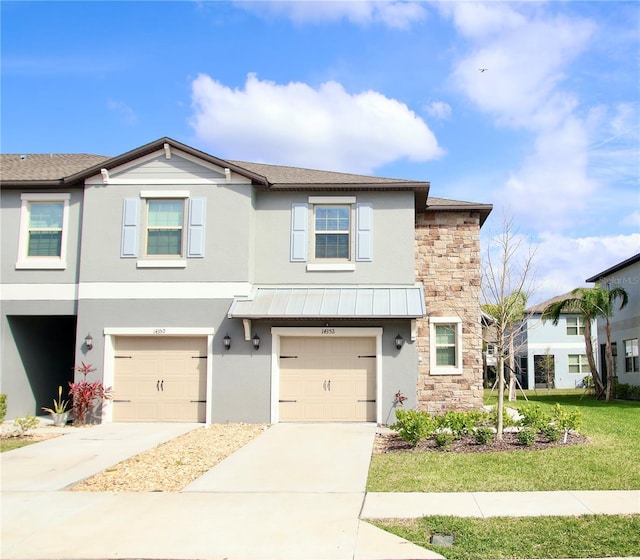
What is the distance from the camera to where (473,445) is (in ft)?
38.6

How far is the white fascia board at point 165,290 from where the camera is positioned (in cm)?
1574

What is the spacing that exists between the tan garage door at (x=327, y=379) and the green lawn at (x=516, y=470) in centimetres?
430

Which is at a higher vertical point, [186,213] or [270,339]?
[186,213]

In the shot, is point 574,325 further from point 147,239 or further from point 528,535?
point 528,535

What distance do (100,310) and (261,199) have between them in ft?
16.3

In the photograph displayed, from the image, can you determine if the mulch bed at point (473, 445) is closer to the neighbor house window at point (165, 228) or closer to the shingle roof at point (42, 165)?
the neighbor house window at point (165, 228)

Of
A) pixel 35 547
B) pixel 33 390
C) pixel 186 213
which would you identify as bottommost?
pixel 35 547

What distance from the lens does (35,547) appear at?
6.62m

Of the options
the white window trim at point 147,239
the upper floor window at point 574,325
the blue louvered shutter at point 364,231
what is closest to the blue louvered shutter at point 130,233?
the white window trim at point 147,239

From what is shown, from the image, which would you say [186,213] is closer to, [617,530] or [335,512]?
[335,512]

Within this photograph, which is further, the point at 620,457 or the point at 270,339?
the point at 270,339

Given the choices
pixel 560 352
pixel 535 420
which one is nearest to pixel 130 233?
pixel 535 420

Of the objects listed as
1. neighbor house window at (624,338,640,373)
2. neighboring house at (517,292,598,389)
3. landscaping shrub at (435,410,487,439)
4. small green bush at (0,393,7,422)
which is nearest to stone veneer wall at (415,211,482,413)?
landscaping shrub at (435,410,487,439)

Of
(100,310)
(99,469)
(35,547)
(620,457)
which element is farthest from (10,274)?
(620,457)
